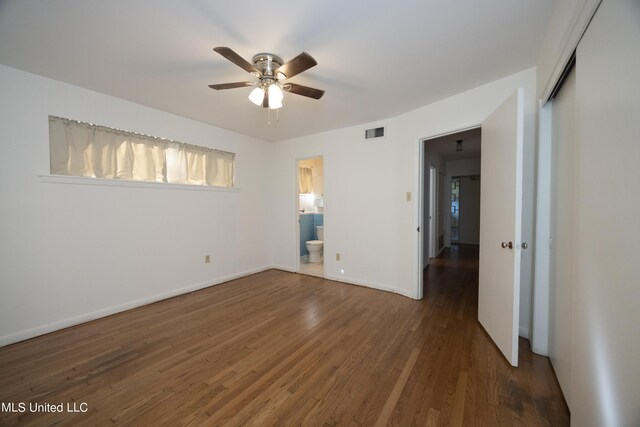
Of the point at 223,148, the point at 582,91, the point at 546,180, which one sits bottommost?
the point at 546,180

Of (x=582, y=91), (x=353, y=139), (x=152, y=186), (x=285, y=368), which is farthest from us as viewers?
(x=353, y=139)

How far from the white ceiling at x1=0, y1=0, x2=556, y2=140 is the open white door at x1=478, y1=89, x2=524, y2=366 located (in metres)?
0.49

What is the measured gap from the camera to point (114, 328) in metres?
2.31

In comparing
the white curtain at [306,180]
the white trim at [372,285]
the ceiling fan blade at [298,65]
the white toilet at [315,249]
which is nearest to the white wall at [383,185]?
the white trim at [372,285]

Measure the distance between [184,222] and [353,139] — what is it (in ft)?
8.98

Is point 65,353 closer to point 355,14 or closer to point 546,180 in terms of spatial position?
point 355,14

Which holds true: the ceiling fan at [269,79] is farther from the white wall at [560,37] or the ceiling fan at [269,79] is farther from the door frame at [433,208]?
the door frame at [433,208]

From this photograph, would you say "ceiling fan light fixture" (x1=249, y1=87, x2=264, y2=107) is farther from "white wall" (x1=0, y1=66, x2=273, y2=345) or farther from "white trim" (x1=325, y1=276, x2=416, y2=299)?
"white trim" (x1=325, y1=276, x2=416, y2=299)

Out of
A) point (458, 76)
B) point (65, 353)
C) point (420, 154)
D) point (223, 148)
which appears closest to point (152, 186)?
point (223, 148)

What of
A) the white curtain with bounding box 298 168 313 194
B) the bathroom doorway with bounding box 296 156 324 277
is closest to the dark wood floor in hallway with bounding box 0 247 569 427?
the bathroom doorway with bounding box 296 156 324 277

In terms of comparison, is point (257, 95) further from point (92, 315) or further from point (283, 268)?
point (283, 268)

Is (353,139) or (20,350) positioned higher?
(353,139)

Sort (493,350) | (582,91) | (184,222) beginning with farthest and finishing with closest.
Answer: (184,222) < (493,350) < (582,91)

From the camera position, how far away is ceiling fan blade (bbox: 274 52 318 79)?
59.7 inches
